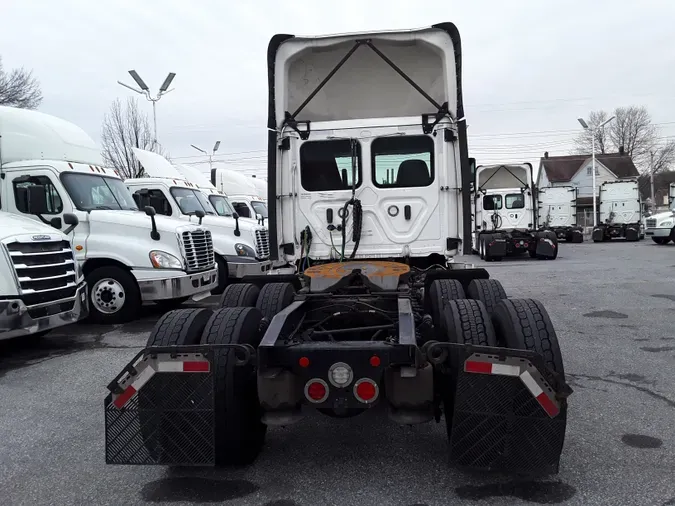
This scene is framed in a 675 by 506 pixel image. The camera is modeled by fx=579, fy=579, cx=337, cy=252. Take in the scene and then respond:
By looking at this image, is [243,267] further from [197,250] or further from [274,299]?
[274,299]

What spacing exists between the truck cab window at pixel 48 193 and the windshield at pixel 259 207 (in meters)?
9.22

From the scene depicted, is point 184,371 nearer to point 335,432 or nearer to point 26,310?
point 335,432

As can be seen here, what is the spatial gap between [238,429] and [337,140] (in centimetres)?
382

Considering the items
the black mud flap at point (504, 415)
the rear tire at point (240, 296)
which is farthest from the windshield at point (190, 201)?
the black mud flap at point (504, 415)

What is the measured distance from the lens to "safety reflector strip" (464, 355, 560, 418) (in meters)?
3.18

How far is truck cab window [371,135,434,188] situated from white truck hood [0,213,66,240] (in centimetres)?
430

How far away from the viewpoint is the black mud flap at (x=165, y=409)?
3.40 m

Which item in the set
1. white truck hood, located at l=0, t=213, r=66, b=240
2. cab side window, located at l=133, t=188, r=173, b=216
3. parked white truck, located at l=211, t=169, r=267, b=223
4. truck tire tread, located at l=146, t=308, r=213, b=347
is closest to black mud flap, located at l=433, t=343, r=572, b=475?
truck tire tread, located at l=146, t=308, r=213, b=347

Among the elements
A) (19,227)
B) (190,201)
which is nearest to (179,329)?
(19,227)

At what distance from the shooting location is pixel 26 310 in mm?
6734

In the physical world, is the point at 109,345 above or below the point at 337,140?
below

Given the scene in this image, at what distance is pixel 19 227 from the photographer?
7.30 m

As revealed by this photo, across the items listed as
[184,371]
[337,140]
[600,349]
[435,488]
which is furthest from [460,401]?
[600,349]

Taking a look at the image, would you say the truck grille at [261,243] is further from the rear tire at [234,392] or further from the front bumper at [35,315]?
the rear tire at [234,392]
